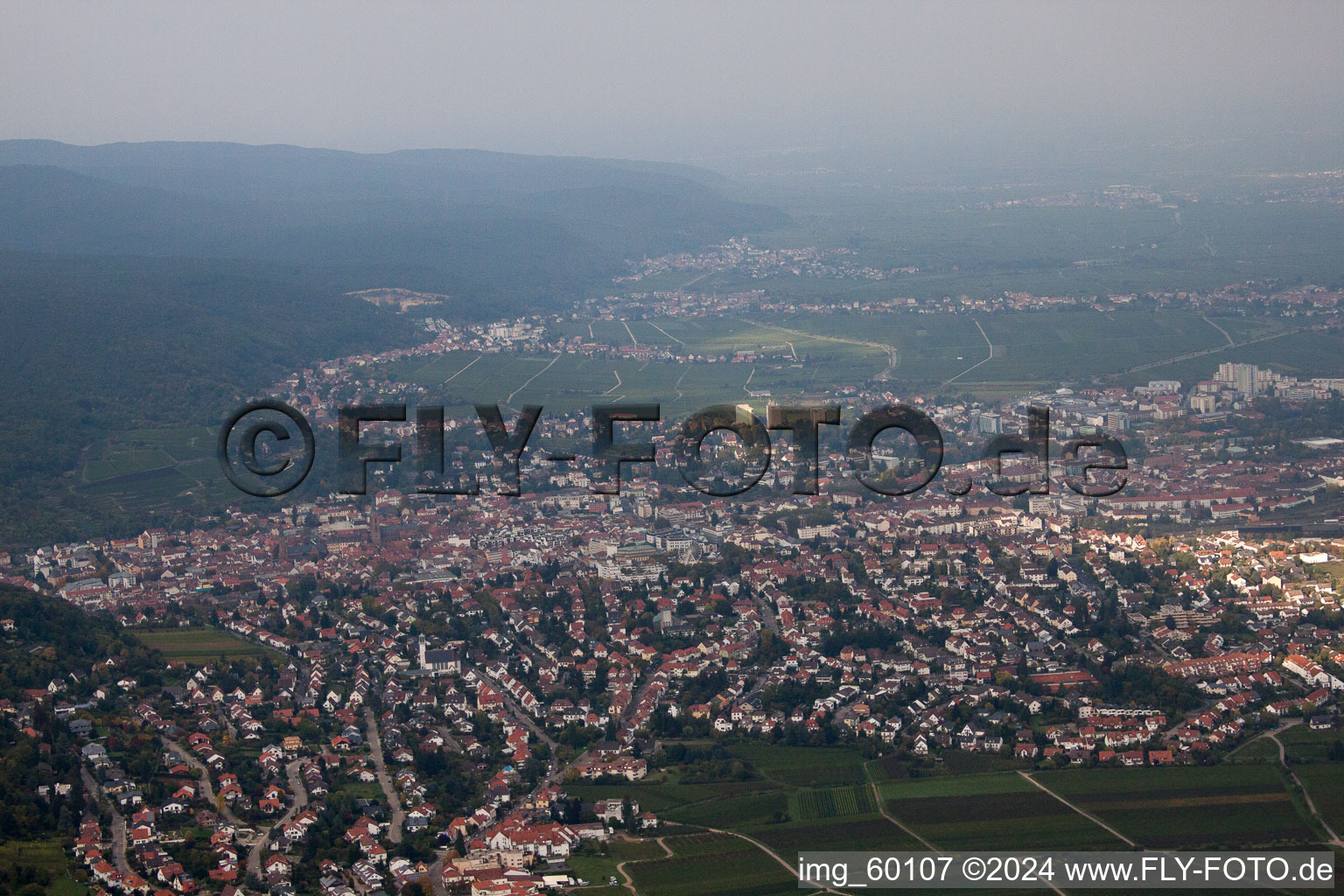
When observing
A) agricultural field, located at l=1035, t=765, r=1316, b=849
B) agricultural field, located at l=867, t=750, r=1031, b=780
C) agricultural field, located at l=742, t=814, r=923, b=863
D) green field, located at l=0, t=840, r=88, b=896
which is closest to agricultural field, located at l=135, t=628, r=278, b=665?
green field, located at l=0, t=840, r=88, b=896

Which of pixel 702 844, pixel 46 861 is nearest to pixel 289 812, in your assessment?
pixel 46 861

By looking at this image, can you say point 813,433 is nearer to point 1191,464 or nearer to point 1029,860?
point 1191,464

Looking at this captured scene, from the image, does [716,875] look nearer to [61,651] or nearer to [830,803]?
[830,803]

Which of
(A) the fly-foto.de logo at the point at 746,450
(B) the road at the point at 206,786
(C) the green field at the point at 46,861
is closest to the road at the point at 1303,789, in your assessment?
(A) the fly-foto.de logo at the point at 746,450

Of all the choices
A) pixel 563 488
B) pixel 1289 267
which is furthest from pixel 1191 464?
pixel 1289 267

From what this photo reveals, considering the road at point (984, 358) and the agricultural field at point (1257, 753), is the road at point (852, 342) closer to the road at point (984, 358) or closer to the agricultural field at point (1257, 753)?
the road at point (984, 358)

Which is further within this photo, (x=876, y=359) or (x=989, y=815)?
(x=876, y=359)
